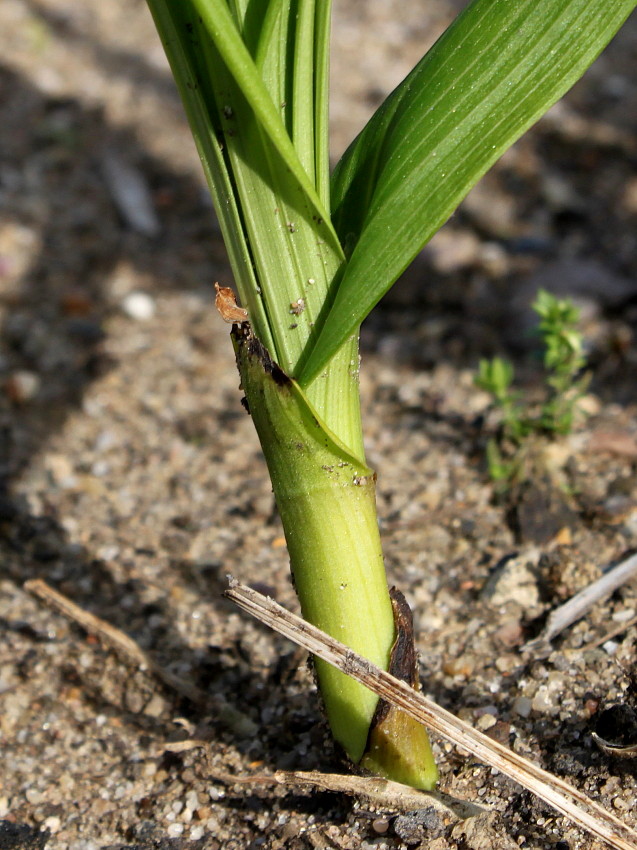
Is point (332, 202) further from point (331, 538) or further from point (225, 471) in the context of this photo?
point (225, 471)

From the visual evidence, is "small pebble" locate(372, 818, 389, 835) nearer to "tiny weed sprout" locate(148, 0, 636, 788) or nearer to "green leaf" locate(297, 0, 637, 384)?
"tiny weed sprout" locate(148, 0, 636, 788)

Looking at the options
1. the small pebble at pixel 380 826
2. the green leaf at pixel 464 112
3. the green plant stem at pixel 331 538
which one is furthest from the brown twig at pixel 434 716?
the green leaf at pixel 464 112

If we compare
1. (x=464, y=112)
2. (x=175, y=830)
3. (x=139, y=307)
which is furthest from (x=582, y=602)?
(x=139, y=307)

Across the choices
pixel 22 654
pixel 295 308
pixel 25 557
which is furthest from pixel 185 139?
pixel 295 308

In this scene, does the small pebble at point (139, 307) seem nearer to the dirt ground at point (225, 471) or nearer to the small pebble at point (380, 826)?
the dirt ground at point (225, 471)

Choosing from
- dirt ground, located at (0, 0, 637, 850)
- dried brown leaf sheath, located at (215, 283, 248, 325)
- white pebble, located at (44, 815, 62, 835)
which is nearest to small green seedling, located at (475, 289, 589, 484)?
dirt ground, located at (0, 0, 637, 850)

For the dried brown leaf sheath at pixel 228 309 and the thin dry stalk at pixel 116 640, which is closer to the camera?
the dried brown leaf sheath at pixel 228 309

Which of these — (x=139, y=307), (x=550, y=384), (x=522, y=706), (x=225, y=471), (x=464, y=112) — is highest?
(x=139, y=307)

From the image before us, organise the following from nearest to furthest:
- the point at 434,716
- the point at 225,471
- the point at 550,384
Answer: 1. the point at 434,716
2. the point at 550,384
3. the point at 225,471
